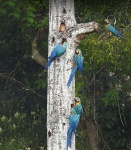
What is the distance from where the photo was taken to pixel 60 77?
5.16 metres

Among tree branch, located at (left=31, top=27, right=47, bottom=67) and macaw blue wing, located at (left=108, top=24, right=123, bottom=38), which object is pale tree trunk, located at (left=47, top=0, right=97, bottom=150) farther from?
tree branch, located at (left=31, top=27, right=47, bottom=67)

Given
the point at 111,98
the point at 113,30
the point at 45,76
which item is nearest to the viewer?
the point at 113,30

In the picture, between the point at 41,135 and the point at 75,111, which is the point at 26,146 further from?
the point at 75,111

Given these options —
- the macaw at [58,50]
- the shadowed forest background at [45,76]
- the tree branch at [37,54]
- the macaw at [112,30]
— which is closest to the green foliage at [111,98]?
the shadowed forest background at [45,76]

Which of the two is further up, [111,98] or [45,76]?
[45,76]

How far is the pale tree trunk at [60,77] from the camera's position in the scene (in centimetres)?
515

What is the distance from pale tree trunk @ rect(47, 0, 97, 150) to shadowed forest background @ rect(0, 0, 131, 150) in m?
1.03

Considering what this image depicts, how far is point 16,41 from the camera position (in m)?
7.59

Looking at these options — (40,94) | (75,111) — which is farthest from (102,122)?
(75,111)

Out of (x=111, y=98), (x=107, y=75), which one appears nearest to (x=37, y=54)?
(x=107, y=75)

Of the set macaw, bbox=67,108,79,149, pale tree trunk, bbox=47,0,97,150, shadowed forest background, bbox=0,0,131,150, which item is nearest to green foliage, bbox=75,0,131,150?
shadowed forest background, bbox=0,0,131,150

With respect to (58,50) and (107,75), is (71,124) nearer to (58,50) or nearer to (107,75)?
(58,50)

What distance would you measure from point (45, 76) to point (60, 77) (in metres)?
2.48

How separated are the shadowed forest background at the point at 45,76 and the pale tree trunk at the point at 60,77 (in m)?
1.03
